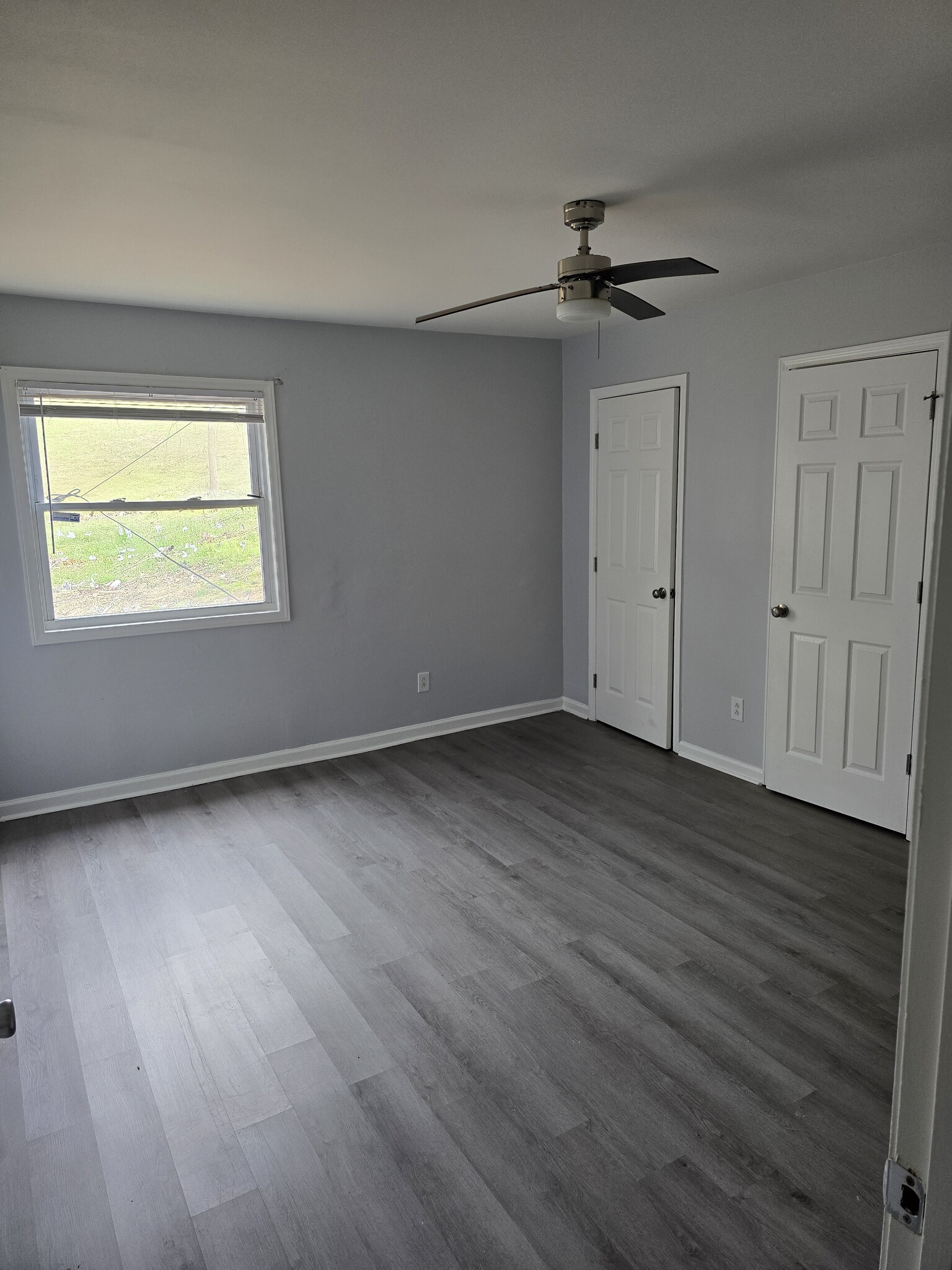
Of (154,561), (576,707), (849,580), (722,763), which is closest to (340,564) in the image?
(154,561)

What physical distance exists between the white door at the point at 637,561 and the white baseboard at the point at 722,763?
142mm

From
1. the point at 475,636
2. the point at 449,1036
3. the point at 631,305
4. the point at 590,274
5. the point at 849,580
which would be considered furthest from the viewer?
the point at 475,636

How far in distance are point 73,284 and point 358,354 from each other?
1.53 metres

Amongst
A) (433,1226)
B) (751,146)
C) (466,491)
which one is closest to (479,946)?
(433,1226)

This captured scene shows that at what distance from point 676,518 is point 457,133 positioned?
2860 millimetres

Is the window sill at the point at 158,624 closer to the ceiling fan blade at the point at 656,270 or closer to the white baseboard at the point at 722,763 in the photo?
the white baseboard at the point at 722,763

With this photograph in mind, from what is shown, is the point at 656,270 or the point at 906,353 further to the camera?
the point at 906,353

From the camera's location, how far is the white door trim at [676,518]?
446cm

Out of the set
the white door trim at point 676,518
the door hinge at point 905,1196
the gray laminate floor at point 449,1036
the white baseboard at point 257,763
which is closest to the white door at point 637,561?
the white door trim at point 676,518

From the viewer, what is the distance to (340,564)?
4.73 metres

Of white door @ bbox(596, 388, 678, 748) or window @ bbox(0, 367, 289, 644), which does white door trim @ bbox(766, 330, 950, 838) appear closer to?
white door @ bbox(596, 388, 678, 748)

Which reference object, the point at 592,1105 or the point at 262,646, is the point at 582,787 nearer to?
the point at 262,646

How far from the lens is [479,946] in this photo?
2900mm

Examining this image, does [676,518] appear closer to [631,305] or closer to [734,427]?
[734,427]
